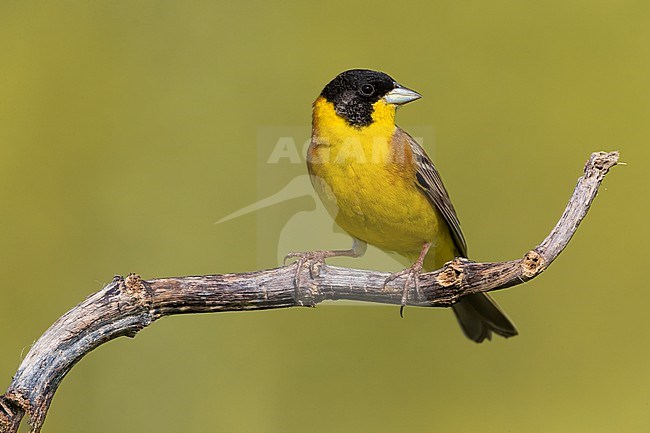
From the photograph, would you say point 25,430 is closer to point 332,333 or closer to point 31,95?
point 332,333

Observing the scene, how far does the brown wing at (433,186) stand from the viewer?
332cm

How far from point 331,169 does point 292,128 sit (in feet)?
3.21

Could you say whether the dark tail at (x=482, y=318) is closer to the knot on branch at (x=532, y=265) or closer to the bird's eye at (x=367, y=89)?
the bird's eye at (x=367, y=89)

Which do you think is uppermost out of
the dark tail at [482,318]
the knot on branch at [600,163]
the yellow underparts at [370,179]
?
the yellow underparts at [370,179]

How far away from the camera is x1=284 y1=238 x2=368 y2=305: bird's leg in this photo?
271cm

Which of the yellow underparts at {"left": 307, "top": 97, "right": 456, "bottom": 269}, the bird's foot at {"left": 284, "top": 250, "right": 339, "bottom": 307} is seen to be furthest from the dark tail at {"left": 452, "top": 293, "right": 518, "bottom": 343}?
the bird's foot at {"left": 284, "top": 250, "right": 339, "bottom": 307}

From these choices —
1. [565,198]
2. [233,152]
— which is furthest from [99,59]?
[565,198]

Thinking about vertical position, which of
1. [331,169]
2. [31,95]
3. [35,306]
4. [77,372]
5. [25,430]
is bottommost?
[25,430]

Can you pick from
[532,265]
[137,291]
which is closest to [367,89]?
[532,265]

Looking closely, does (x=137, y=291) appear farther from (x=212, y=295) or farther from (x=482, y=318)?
(x=482, y=318)

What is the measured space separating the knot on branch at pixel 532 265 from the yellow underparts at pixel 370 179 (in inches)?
30.9

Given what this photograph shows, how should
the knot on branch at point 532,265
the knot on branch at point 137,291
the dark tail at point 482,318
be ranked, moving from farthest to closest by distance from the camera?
the dark tail at point 482,318 → the knot on branch at point 137,291 → the knot on branch at point 532,265

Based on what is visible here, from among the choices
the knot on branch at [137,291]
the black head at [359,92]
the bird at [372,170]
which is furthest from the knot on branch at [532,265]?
the knot on branch at [137,291]

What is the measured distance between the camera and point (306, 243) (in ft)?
11.8
